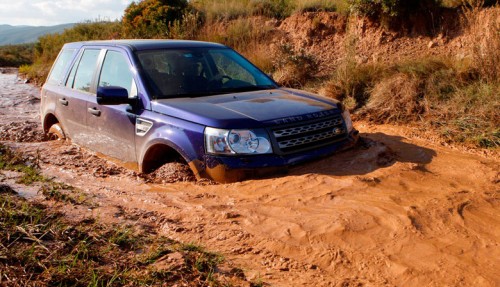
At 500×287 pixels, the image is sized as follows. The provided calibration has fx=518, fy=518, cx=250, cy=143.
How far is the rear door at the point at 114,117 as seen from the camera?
531 centimetres

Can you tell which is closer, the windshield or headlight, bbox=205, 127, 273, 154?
headlight, bbox=205, 127, 273, 154

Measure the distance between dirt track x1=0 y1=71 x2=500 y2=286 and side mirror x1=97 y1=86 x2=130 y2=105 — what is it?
816 mm

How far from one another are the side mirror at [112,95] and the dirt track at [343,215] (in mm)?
816

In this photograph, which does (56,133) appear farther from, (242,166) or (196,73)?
(242,166)

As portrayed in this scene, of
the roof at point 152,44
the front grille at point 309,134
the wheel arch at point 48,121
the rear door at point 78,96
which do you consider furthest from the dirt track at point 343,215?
the wheel arch at point 48,121

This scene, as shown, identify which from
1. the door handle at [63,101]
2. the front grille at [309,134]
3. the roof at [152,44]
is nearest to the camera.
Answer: the front grille at [309,134]

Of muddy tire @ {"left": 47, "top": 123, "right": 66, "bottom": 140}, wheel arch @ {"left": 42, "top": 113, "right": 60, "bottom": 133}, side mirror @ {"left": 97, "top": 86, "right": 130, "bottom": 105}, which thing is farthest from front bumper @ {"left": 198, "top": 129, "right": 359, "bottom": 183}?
wheel arch @ {"left": 42, "top": 113, "right": 60, "bottom": 133}

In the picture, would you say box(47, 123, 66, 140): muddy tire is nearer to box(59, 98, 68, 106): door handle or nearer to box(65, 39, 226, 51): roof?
box(59, 98, 68, 106): door handle

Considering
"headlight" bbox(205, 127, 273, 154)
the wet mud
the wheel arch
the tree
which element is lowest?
the wet mud

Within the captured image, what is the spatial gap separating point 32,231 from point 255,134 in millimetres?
1977

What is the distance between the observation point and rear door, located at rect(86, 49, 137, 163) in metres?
5.31

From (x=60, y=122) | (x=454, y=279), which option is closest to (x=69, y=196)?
(x=60, y=122)

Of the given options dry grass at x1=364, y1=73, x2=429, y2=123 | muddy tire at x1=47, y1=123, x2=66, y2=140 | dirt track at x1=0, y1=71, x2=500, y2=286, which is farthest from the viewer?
dry grass at x1=364, y1=73, x2=429, y2=123

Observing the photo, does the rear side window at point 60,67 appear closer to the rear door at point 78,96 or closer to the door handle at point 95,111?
the rear door at point 78,96
